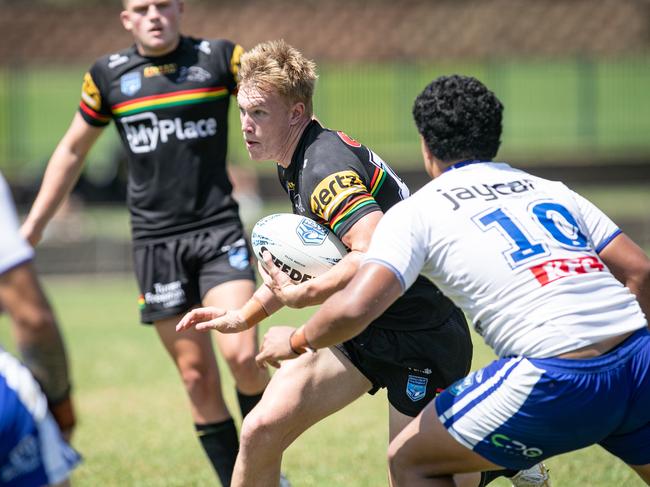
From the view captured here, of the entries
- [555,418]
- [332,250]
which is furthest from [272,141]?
[555,418]

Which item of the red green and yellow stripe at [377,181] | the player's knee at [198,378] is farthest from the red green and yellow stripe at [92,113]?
the red green and yellow stripe at [377,181]

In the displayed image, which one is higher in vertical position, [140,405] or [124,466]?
[124,466]

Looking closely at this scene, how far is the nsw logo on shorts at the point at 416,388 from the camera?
4316 mm

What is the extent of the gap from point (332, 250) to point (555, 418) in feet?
3.96

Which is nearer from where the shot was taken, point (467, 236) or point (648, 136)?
point (467, 236)

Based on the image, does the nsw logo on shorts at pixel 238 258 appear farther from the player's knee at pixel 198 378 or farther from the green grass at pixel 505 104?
the green grass at pixel 505 104

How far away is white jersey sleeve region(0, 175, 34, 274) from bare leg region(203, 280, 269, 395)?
235cm

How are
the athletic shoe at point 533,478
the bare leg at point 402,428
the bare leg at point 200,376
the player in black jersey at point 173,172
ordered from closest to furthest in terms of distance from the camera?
the bare leg at point 402,428
the athletic shoe at point 533,478
the bare leg at point 200,376
the player in black jersey at point 173,172

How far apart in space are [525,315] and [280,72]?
1550 mm

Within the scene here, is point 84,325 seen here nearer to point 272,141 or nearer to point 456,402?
point 272,141

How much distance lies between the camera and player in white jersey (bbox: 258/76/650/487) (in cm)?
337

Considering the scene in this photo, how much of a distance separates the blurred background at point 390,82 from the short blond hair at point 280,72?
1408 centimetres

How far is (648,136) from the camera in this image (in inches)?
907

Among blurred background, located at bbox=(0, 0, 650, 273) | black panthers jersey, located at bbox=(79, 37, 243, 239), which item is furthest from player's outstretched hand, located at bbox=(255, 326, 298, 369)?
blurred background, located at bbox=(0, 0, 650, 273)
